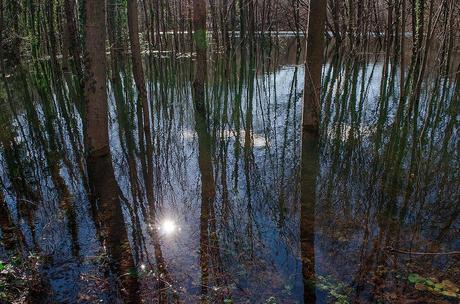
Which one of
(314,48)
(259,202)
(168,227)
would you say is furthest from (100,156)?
(314,48)

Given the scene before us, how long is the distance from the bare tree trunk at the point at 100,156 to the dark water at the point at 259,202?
0.14 metres

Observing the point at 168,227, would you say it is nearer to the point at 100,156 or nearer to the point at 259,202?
the point at 259,202

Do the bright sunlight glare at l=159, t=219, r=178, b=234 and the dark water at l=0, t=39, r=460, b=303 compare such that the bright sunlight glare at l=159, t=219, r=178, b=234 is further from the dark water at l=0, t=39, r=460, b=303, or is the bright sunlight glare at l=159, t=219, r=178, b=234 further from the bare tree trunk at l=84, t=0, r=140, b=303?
the bare tree trunk at l=84, t=0, r=140, b=303

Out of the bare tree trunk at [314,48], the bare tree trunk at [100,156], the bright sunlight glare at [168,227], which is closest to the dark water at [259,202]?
the bright sunlight glare at [168,227]

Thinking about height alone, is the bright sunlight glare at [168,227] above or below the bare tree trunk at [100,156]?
below

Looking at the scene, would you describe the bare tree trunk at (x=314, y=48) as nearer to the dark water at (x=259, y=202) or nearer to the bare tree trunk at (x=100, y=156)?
the dark water at (x=259, y=202)

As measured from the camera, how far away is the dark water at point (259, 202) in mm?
4043

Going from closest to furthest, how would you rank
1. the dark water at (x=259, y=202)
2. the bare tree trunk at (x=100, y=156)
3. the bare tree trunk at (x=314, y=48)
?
the dark water at (x=259, y=202), the bare tree trunk at (x=100, y=156), the bare tree trunk at (x=314, y=48)

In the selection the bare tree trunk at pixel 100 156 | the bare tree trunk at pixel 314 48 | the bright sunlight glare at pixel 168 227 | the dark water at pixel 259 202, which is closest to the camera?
the dark water at pixel 259 202

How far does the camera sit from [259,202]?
19.8 feet

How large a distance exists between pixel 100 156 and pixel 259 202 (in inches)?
138

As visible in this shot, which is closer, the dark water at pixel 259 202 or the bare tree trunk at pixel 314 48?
the dark water at pixel 259 202

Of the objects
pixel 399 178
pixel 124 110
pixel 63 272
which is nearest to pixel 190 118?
pixel 124 110

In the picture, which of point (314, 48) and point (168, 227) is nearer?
point (168, 227)
